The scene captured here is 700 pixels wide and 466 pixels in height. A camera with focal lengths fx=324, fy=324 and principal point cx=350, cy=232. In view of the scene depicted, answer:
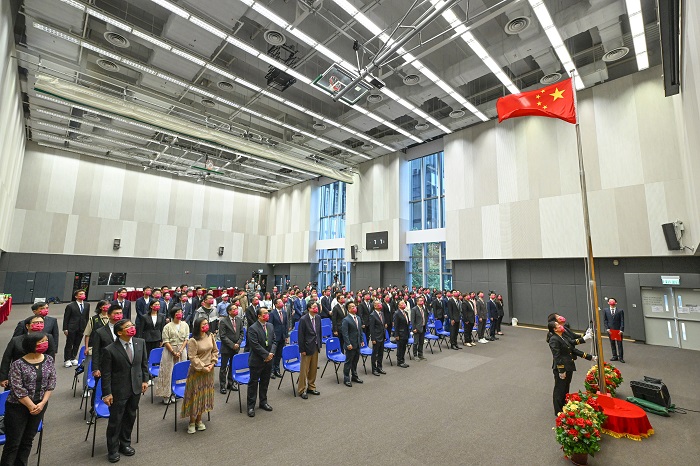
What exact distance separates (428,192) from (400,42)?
37.1 feet

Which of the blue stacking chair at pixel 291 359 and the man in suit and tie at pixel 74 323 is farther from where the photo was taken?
the man in suit and tie at pixel 74 323

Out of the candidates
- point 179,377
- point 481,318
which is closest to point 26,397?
point 179,377

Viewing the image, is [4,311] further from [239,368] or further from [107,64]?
[239,368]

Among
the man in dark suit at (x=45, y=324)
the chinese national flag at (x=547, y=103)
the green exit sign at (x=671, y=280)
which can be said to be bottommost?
the man in dark suit at (x=45, y=324)

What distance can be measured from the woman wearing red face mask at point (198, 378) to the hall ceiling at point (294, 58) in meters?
6.71

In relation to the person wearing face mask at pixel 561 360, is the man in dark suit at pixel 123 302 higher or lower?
higher

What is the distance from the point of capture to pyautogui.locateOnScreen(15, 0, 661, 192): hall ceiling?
839cm

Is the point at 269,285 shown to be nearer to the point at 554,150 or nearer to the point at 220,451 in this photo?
the point at 554,150

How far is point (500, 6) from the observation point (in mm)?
7582

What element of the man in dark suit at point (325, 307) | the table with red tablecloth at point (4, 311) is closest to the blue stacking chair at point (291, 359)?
the man in dark suit at point (325, 307)

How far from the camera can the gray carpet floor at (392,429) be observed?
374 centimetres

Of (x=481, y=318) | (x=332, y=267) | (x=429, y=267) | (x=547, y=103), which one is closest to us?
(x=547, y=103)

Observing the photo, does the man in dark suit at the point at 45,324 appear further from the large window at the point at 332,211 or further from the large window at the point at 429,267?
the large window at the point at 332,211

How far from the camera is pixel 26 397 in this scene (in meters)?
2.90
